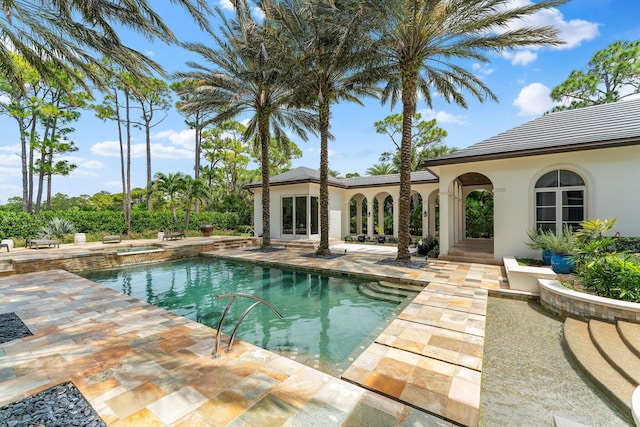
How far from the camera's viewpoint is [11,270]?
9.28m

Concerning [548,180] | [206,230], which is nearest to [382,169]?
[206,230]

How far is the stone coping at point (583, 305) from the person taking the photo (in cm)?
484

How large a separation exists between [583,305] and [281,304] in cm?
660

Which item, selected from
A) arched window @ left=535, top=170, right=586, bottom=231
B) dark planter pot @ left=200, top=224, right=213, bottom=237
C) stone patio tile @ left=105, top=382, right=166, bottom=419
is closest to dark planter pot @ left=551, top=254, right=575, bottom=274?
arched window @ left=535, top=170, right=586, bottom=231

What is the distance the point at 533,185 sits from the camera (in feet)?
31.6

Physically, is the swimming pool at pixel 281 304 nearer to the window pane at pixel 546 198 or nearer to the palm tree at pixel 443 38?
the palm tree at pixel 443 38

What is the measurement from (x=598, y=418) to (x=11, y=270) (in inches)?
601

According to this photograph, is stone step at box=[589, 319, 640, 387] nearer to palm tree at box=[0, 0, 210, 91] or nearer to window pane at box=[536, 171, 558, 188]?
window pane at box=[536, 171, 558, 188]

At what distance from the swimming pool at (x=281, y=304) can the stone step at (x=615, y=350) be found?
3318mm

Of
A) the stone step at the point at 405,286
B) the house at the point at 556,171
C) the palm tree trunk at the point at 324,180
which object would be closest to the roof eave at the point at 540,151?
the house at the point at 556,171

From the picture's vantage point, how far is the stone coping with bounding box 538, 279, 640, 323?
15.9ft

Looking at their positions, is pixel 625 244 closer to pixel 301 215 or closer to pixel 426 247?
pixel 426 247

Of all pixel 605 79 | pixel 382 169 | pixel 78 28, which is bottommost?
pixel 78 28

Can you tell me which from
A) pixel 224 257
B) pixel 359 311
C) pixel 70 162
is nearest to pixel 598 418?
pixel 359 311
